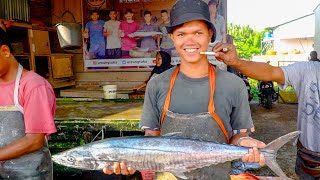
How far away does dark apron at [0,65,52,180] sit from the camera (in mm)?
2583

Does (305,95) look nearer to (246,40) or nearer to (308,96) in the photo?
(308,96)

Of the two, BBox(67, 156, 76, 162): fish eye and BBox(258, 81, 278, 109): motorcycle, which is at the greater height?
BBox(67, 156, 76, 162): fish eye

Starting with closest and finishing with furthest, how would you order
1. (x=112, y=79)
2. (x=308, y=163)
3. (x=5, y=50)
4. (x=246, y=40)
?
(x=5, y=50)
(x=308, y=163)
(x=112, y=79)
(x=246, y=40)

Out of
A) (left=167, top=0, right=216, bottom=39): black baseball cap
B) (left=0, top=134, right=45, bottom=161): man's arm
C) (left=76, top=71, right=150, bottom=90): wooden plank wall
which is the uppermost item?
(left=167, top=0, right=216, bottom=39): black baseball cap

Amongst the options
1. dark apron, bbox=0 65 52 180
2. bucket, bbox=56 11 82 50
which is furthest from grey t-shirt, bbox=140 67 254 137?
bucket, bbox=56 11 82 50

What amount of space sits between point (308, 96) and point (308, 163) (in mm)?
566

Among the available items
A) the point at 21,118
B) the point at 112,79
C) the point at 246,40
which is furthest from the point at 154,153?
the point at 246,40

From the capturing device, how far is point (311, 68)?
9.23 feet

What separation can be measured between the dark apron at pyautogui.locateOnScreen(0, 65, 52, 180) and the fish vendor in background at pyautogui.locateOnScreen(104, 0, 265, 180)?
3.33 feet

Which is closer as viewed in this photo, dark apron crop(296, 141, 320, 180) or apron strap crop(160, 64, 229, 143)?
apron strap crop(160, 64, 229, 143)

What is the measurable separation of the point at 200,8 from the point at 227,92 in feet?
1.97

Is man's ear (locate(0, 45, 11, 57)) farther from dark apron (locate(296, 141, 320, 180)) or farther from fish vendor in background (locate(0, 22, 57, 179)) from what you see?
dark apron (locate(296, 141, 320, 180))

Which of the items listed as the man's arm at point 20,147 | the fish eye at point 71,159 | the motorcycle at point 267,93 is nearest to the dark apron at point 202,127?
the fish eye at point 71,159

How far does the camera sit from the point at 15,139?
8.57ft
